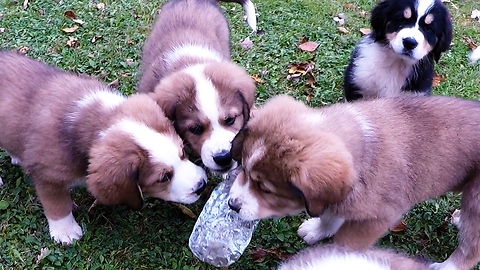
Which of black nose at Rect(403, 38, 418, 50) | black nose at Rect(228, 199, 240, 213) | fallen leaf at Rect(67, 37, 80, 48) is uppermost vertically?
black nose at Rect(403, 38, 418, 50)

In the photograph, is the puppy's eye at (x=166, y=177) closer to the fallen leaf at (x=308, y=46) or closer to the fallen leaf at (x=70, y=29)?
the fallen leaf at (x=308, y=46)

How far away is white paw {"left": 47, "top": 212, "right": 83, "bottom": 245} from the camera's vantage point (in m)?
3.90

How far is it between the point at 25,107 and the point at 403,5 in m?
2.99

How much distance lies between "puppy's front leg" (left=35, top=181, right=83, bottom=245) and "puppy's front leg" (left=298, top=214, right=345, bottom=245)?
5.34 feet

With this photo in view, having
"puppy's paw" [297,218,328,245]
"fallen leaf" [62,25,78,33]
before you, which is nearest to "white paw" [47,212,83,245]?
"puppy's paw" [297,218,328,245]

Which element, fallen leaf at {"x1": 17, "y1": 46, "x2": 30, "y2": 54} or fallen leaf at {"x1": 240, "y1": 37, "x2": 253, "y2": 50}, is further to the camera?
fallen leaf at {"x1": 240, "y1": 37, "x2": 253, "y2": 50}

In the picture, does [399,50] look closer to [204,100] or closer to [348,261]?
[204,100]

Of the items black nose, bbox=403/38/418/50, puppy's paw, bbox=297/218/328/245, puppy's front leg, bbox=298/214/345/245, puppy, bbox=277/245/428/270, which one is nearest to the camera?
puppy, bbox=277/245/428/270

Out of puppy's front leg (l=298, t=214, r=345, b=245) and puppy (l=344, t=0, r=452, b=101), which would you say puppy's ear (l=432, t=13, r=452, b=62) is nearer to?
puppy (l=344, t=0, r=452, b=101)

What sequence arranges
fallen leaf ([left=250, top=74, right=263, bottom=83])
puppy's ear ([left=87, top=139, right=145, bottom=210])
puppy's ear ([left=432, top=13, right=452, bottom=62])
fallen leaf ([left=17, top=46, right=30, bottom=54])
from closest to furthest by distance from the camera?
puppy's ear ([left=87, top=139, right=145, bottom=210])
puppy's ear ([left=432, top=13, right=452, bottom=62])
fallen leaf ([left=250, top=74, right=263, bottom=83])
fallen leaf ([left=17, top=46, right=30, bottom=54])

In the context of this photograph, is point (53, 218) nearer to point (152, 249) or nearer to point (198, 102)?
point (152, 249)

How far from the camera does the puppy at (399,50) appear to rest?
4.41m

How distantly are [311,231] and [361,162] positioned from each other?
3.12 feet

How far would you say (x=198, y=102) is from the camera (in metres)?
3.66
